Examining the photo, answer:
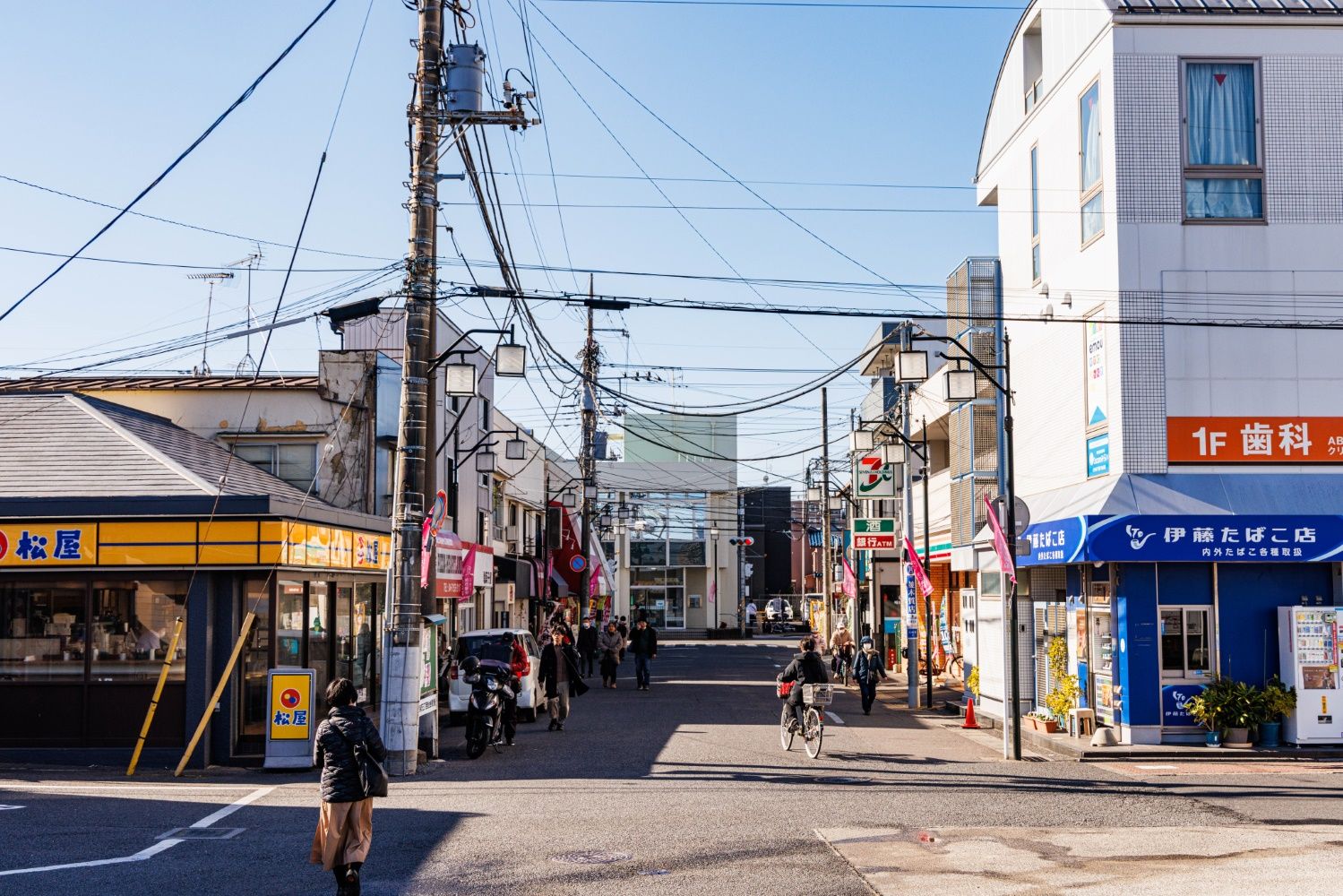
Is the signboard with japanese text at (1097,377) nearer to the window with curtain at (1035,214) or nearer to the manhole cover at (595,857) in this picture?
the window with curtain at (1035,214)

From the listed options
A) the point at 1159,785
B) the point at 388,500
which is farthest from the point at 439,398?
the point at 1159,785

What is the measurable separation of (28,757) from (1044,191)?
1994 cm

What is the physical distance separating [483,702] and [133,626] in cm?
526

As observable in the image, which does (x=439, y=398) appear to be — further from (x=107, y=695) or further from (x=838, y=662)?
(x=107, y=695)

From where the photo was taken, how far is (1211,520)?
65.1 ft

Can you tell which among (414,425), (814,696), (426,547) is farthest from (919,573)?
(414,425)

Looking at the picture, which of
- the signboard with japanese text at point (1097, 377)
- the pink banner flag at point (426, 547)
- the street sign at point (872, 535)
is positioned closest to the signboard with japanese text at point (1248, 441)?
the signboard with japanese text at point (1097, 377)

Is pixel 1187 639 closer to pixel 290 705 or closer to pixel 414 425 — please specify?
pixel 414 425

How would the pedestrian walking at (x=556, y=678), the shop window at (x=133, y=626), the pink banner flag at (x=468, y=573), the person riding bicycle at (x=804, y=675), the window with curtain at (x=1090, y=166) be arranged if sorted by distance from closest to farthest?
the shop window at (x=133, y=626), the person riding bicycle at (x=804, y=675), the window with curtain at (x=1090, y=166), the pedestrian walking at (x=556, y=678), the pink banner flag at (x=468, y=573)

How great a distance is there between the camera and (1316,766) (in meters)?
18.8

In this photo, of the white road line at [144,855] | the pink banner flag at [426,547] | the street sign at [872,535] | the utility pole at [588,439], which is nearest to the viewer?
the white road line at [144,855]

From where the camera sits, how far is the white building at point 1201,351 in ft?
66.8

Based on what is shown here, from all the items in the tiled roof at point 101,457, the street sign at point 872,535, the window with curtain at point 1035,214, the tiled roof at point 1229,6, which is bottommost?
the street sign at point 872,535

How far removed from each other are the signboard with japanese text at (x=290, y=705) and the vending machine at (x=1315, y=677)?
48.1 ft
